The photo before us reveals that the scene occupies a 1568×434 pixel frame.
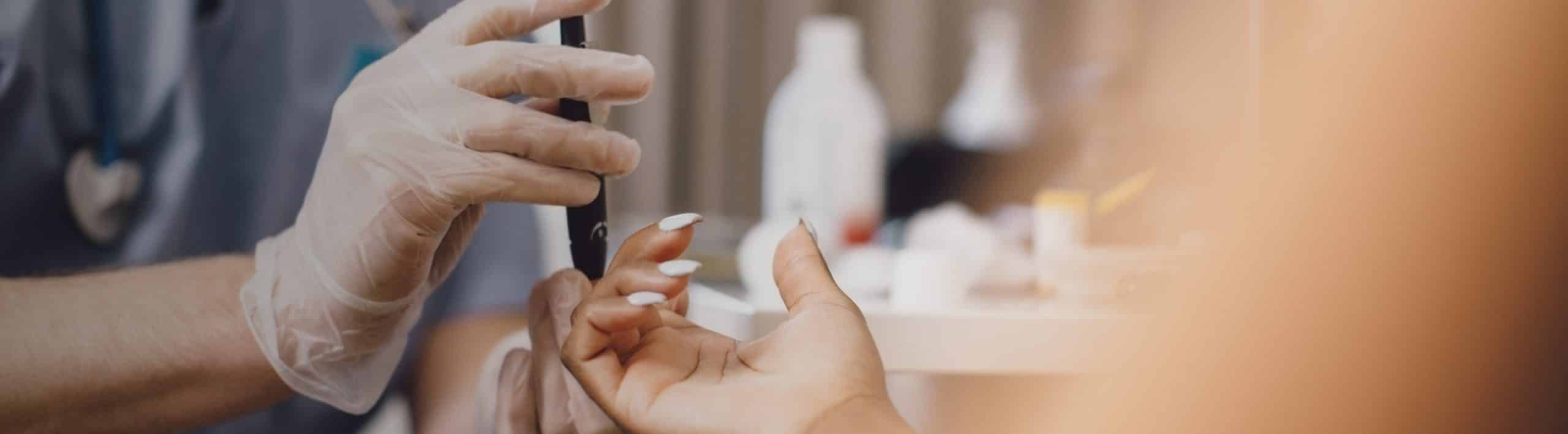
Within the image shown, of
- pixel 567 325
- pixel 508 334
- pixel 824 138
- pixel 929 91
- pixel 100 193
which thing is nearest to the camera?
pixel 567 325

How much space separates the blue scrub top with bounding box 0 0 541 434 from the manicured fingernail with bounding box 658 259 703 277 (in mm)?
468

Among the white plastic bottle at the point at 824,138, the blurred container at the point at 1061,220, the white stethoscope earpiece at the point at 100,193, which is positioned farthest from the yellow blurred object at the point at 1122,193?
the white stethoscope earpiece at the point at 100,193

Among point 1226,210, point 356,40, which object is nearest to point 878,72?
point 356,40

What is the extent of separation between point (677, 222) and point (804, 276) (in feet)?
0.19

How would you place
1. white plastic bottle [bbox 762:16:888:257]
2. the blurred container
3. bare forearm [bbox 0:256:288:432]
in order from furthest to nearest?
white plastic bottle [bbox 762:16:888:257] < the blurred container < bare forearm [bbox 0:256:288:432]

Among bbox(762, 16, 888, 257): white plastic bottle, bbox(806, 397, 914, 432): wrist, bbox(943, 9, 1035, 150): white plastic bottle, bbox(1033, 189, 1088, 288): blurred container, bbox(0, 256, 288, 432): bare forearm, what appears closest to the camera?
bbox(806, 397, 914, 432): wrist

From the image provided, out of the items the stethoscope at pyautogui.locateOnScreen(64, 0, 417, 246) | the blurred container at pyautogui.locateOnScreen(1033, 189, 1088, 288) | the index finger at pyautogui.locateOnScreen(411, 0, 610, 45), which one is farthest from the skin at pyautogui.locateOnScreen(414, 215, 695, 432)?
the blurred container at pyautogui.locateOnScreen(1033, 189, 1088, 288)

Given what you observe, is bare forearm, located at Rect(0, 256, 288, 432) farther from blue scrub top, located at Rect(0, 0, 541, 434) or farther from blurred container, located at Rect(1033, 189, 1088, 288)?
blurred container, located at Rect(1033, 189, 1088, 288)

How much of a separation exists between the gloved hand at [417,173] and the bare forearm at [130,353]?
3 centimetres

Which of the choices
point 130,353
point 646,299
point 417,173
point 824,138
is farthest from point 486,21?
point 824,138

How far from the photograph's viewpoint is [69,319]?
0.52 meters

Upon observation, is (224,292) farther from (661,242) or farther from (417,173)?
(661,242)

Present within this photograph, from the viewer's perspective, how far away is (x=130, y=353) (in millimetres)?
535

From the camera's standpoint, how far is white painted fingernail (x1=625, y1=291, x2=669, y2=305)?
0.35m
